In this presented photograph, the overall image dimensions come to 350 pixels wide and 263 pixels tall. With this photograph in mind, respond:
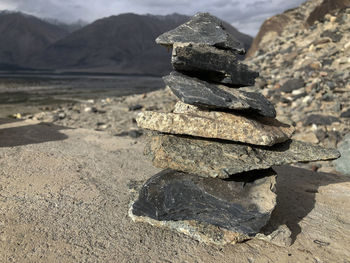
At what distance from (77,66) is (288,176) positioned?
97.2 m

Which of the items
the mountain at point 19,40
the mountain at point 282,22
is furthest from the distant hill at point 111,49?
the mountain at point 282,22

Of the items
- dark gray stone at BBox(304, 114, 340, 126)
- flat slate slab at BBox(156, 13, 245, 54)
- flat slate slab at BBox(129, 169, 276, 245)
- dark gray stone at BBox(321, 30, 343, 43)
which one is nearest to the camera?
flat slate slab at BBox(129, 169, 276, 245)

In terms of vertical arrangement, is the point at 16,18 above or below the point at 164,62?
above

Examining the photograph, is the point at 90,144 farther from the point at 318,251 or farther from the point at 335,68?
the point at 335,68

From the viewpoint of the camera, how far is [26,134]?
32.1ft

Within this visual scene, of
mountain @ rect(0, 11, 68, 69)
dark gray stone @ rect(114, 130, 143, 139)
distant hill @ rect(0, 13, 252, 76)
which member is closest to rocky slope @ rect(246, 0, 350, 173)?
dark gray stone @ rect(114, 130, 143, 139)

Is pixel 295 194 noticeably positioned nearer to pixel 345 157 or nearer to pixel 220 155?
pixel 220 155

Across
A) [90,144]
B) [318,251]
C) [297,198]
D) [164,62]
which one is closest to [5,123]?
[90,144]

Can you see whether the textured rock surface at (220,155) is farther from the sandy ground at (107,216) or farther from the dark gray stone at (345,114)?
the dark gray stone at (345,114)

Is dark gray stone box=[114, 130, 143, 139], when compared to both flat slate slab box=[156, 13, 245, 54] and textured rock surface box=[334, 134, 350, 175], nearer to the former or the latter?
textured rock surface box=[334, 134, 350, 175]

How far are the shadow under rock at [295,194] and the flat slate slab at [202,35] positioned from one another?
278 cm

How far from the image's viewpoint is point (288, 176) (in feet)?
26.1

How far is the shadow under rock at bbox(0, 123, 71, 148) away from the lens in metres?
8.98

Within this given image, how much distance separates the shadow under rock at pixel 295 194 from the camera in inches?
211
